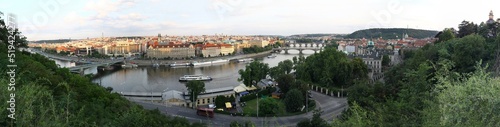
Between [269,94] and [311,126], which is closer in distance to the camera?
[311,126]

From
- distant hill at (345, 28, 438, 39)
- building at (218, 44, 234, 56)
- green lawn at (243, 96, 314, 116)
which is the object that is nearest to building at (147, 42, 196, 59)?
building at (218, 44, 234, 56)

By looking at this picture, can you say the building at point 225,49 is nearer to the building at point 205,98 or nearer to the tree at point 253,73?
the tree at point 253,73

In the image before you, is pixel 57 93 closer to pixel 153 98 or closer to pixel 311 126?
pixel 311 126

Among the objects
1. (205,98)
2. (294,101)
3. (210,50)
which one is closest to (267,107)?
(294,101)

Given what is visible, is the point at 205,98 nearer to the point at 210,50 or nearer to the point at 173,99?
the point at 173,99

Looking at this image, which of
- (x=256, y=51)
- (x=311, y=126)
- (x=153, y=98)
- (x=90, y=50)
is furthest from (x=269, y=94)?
(x=90, y=50)

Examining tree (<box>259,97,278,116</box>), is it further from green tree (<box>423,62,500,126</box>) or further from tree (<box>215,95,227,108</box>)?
green tree (<box>423,62,500,126</box>)
